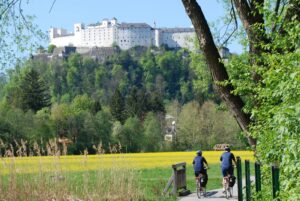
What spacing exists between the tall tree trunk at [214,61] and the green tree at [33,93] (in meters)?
96.4

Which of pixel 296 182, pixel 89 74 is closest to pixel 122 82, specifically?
pixel 89 74

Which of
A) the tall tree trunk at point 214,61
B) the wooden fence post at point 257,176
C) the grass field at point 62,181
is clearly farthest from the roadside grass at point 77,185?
the wooden fence post at point 257,176

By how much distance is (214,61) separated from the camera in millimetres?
10156

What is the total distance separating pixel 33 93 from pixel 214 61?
336 ft

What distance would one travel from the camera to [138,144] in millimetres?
75188

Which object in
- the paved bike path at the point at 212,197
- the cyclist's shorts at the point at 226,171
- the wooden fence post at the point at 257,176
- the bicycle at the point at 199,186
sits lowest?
the paved bike path at the point at 212,197

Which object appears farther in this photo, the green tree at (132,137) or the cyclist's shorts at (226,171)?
the green tree at (132,137)

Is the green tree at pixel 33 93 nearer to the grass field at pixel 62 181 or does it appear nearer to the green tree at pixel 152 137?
the green tree at pixel 152 137

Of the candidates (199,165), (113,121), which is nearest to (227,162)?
(199,165)

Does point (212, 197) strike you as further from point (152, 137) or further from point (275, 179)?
point (152, 137)

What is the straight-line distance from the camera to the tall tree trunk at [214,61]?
32.7 ft

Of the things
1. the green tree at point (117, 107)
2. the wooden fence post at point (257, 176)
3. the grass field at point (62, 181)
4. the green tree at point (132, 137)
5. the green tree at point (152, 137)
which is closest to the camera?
the wooden fence post at point (257, 176)

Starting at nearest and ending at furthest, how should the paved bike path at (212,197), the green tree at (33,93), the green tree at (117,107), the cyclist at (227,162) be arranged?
the cyclist at (227,162), the paved bike path at (212,197), the green tree at (33,93), the green tree at (117,107)

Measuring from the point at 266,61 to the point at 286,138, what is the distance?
512cm
